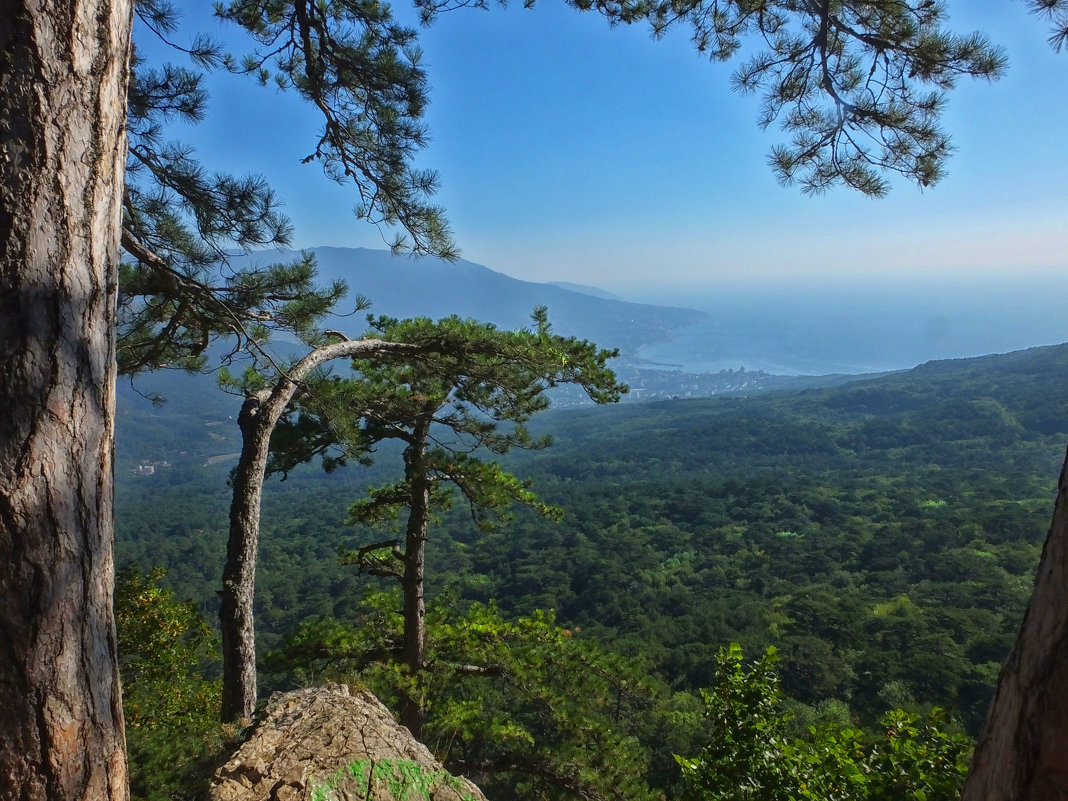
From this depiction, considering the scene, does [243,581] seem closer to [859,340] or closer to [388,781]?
[388,781]

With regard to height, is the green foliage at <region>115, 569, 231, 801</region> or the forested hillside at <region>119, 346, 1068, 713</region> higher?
the green foliage at <region>115, 569, 231, 801</region>

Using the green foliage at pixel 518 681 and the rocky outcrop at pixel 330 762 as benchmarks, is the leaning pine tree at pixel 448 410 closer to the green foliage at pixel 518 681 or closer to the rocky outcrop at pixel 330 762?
the green foliage at pixel 518 681

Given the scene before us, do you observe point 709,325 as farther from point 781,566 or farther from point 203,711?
point 203,711

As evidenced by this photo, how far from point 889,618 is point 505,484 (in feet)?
78.9

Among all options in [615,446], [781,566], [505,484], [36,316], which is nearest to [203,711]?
[505,484]

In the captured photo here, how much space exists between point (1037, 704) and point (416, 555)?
191 inches

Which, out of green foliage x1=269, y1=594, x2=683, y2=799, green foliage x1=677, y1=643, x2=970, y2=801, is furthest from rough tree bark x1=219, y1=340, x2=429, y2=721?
green foliage x1=677, y1=643, x2=970, y2=801

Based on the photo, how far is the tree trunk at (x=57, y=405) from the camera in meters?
0.95

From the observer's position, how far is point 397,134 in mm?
3402

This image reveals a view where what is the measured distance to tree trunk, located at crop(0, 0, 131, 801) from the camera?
3.12 feet

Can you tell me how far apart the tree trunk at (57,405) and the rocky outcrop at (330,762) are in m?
0.38

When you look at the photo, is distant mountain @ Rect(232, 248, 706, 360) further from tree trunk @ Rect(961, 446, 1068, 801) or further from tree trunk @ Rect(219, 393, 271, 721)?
tree trunk @ Rect(961, 446, 1068, 801)

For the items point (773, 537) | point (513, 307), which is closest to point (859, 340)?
point (513, 307)

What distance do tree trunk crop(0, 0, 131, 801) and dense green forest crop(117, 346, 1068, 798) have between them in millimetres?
3592
